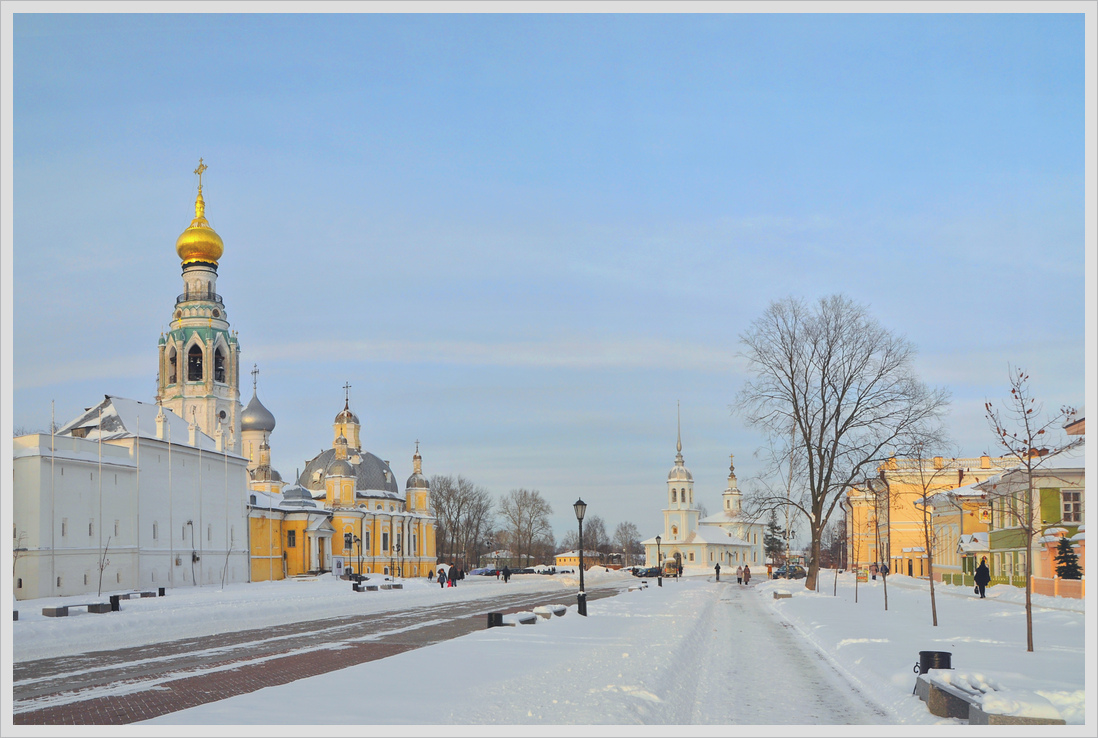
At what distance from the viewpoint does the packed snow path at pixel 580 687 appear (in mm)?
10242

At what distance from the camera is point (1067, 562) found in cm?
3294

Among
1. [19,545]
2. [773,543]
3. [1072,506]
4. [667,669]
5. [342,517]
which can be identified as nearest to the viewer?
[667,669]

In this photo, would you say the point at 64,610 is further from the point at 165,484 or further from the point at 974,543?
the point at 974,543

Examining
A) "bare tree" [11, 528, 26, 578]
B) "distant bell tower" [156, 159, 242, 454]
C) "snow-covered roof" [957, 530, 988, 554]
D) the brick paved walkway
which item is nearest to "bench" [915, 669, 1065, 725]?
the brick paved walkway

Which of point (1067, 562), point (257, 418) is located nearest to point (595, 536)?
point (257, 418)

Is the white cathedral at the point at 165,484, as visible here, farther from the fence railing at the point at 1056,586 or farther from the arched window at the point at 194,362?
the fence railing at the point at 1056,586

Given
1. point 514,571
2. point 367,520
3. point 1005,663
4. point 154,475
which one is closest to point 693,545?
point 514,571

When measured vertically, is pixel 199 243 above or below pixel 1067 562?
above

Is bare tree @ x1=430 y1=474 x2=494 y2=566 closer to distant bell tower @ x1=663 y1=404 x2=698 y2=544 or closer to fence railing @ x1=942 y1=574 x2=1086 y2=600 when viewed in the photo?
distant bell tower @ x1=663 y1=404 x2=698 y2=544

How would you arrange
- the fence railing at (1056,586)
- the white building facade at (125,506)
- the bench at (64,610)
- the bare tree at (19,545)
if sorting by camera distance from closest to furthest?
the bench at (64,610) → the fence railing at (1056,586) → the bare tree at (19,545) → the white building facade at (125,506)

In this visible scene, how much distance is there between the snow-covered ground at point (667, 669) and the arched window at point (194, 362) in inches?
2240

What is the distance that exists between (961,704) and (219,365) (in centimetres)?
7989

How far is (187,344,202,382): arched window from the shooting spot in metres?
82.2

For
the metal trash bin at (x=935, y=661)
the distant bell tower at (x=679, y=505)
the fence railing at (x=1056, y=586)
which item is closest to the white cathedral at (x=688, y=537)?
the distant bell tower at (x=679, y=505)
